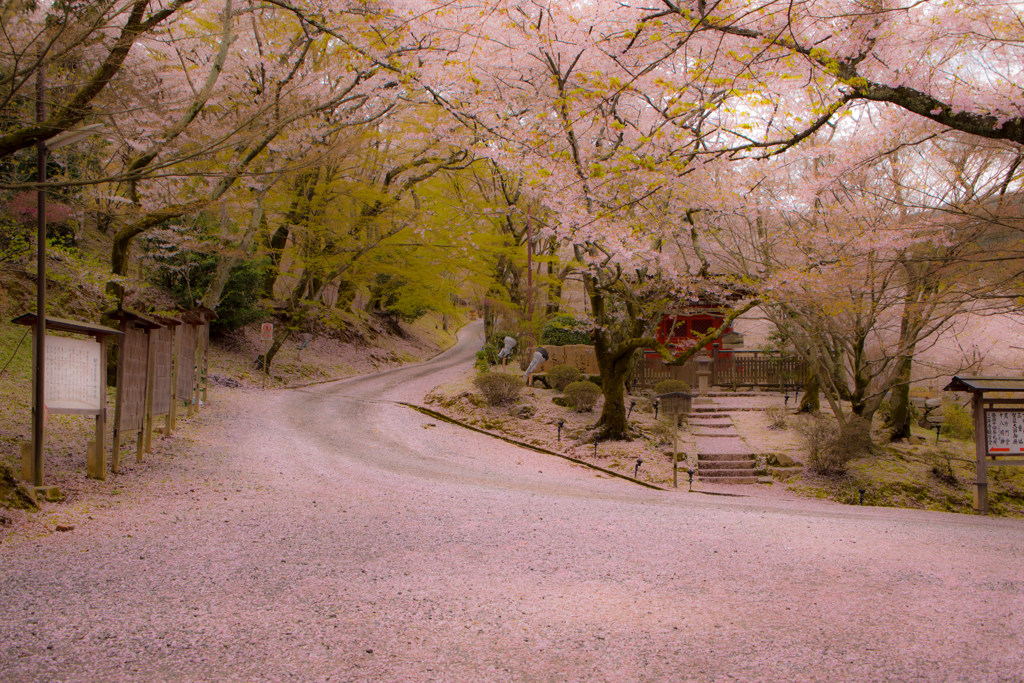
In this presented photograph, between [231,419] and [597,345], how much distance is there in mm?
8229

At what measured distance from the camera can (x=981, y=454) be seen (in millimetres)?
10156

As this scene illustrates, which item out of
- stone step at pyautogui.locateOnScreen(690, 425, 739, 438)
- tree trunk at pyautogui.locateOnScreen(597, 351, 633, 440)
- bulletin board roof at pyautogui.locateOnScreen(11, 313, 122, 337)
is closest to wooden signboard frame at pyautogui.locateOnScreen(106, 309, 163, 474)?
bulletin board roof at pyautogui.locateOnScreen(11, 313, 122, 337)

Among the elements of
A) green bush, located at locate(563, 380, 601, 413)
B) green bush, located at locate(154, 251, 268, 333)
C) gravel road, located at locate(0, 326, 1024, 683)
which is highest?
green bush, located at locate(154, 251, 268, 333)

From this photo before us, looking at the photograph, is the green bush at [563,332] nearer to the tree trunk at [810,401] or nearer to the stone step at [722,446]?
the tree trunk at [810,401]

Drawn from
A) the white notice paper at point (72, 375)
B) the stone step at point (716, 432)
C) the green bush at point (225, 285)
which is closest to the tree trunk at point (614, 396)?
the stone step at point (716, 432)

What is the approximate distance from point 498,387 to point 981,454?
34.5 feet

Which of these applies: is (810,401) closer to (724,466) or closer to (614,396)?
(724,466)

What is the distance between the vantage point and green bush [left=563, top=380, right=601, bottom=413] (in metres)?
17.1

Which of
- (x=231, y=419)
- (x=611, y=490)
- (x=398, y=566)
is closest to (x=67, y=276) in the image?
(x=231, y=419)

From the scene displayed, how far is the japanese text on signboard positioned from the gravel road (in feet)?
8.14

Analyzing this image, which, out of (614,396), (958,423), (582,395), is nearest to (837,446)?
(614,396)

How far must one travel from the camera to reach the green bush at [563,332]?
2366 centimetres

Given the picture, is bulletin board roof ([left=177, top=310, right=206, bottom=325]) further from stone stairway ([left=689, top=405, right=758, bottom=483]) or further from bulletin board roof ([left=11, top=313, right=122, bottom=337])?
stone stairway ([left=689, top=405, right=758, bottom=483])

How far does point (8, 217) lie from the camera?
34.2 feet
